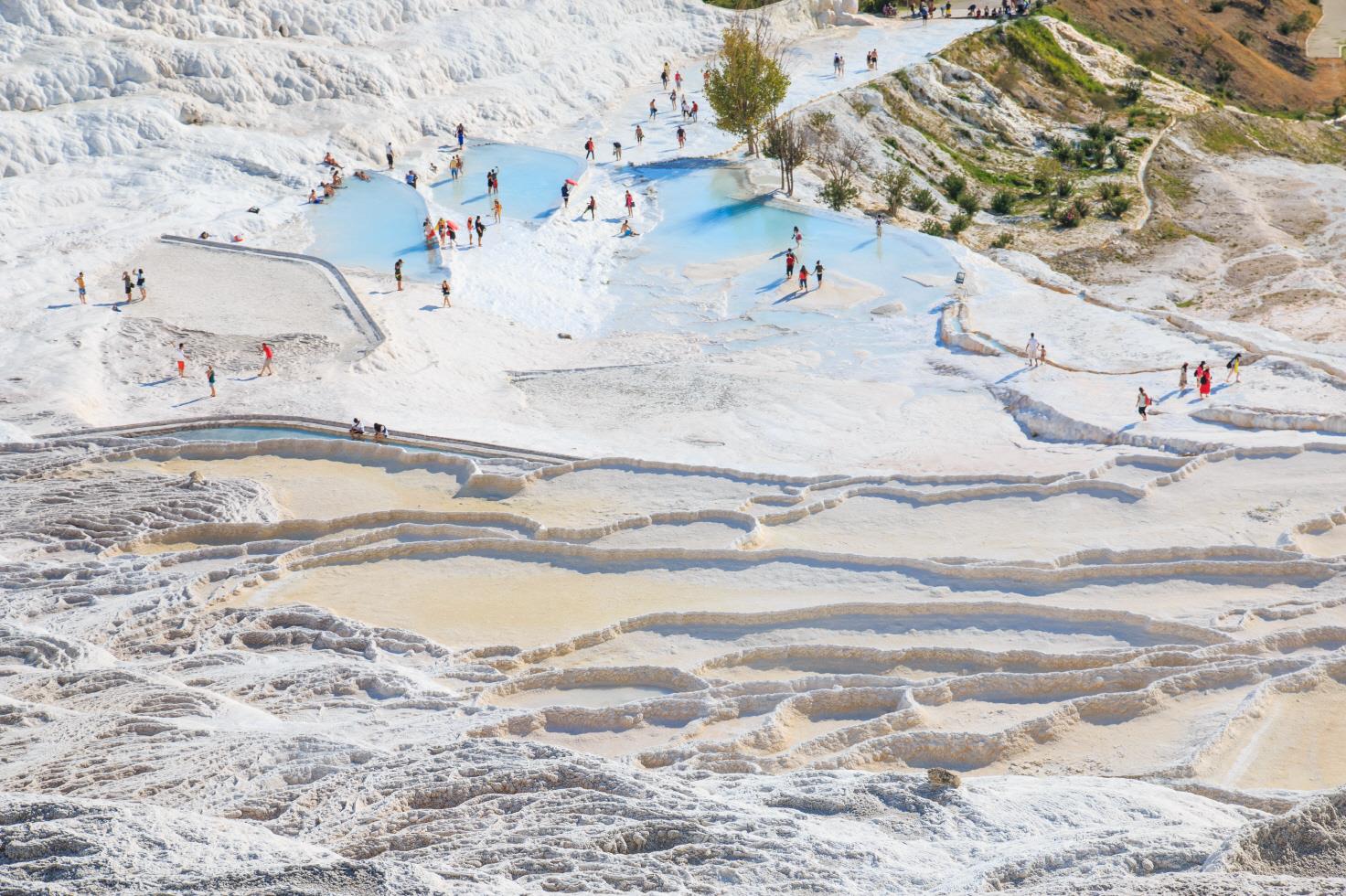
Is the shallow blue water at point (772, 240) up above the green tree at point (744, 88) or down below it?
below

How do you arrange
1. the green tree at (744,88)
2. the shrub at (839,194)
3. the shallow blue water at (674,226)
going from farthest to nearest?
1. the green tree at (744,88)
2. the shrub at (839,194)
3. the shallow blue water at (674,226)

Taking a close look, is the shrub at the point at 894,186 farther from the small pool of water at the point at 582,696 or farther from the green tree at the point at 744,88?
the small pool of water at the point at 582,696

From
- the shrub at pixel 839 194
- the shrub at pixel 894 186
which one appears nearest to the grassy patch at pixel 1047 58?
the shrub at pixel 894 186

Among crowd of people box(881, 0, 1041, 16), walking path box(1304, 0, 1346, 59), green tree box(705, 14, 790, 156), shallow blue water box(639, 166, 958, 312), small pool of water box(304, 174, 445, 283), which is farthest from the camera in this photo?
walking path box(1304, 0, 1346, 59)

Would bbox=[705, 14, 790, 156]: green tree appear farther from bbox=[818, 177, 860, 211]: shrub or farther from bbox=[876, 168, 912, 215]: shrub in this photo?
bbox=[818, 177, 860, 211]: shrub

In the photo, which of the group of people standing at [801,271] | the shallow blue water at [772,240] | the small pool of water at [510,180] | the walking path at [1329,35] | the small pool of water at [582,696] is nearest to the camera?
the small pool of water at [582,696]

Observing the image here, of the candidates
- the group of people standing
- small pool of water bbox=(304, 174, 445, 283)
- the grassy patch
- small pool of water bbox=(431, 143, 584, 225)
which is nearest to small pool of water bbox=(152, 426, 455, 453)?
small pool of water bbox=(304, 174, 445, 283)

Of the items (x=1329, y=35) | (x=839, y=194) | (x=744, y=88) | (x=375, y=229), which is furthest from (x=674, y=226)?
(x=1329, y=35)
